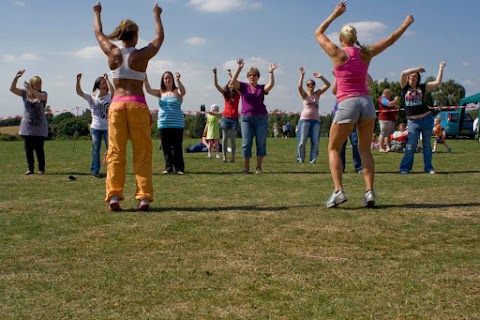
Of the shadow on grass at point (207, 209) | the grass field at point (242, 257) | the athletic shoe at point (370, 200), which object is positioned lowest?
the grass field at point (242, 257)

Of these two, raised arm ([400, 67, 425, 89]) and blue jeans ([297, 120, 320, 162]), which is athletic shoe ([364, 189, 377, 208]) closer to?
raised arm ([400, 67, 425, 89])

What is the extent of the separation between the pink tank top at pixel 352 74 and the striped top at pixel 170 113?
493cm

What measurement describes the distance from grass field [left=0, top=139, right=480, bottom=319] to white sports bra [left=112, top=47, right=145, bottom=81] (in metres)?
1.53

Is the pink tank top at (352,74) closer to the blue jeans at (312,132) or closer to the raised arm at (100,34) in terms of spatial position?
the raised arm at (100,34)

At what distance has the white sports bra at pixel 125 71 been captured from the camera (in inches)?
250

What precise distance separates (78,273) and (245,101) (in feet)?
23.3

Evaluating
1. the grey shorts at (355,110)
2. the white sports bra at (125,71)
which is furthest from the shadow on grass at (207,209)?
the white sports bra at (125,71)

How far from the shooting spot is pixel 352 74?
643 centimetres

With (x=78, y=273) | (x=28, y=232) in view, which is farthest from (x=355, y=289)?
(x=28, y=232)

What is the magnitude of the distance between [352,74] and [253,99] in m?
4.19

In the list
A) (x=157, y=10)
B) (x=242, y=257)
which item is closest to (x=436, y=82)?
(x=157, y=10)

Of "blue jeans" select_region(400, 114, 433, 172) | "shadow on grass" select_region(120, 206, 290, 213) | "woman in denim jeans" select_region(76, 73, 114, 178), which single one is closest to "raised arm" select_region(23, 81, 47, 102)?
"woman in denim jeans" select_region(76, 73, 114, 178)

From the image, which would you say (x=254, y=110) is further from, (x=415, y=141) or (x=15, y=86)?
(x=15, y=86)

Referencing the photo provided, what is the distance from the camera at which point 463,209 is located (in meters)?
6.21
